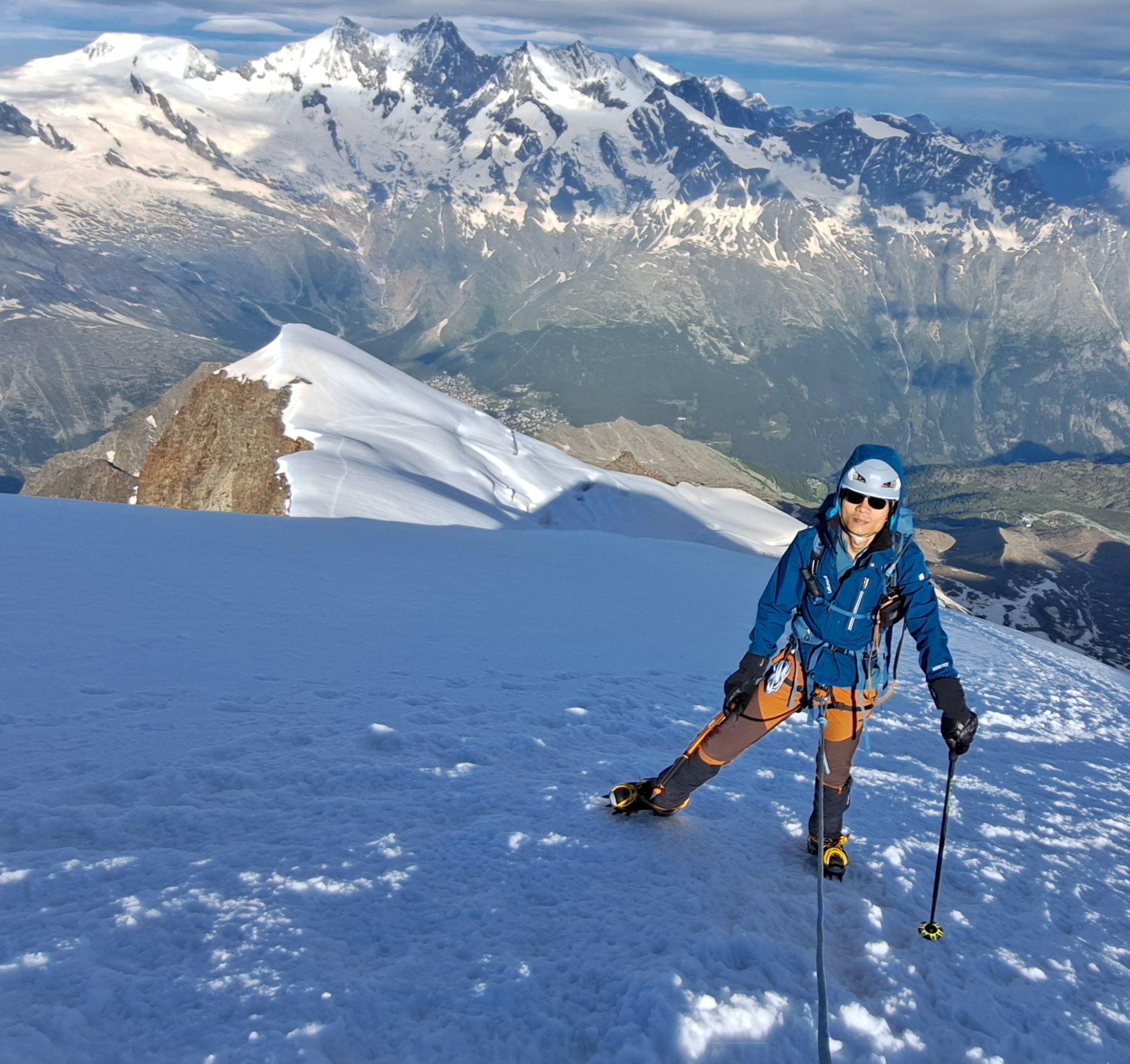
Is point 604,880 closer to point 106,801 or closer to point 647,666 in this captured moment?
point 106,801

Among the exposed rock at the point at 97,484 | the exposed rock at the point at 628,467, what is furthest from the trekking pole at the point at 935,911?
the exposed rock at the point at 628,467

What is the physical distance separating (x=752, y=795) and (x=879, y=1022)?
3.22 metres

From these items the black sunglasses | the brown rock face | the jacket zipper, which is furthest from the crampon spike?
the brown rock face

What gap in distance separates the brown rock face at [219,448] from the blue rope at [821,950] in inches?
1567

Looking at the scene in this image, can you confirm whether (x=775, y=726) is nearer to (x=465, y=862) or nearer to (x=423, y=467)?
(x=465, y=862)

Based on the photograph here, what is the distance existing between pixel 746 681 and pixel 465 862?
2448 mm

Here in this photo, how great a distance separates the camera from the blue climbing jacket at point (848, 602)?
654 centimetres

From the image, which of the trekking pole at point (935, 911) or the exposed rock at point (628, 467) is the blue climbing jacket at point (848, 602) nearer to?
the trekking pole at point (935, 911)

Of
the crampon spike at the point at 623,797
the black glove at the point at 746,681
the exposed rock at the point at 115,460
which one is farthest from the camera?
the exposed rock at the point at 115,460

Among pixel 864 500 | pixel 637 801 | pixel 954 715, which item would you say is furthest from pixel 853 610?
pixel 637 801

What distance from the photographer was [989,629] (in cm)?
2164

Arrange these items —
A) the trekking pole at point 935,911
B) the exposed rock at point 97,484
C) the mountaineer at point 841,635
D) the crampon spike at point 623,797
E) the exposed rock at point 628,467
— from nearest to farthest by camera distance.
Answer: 1. the trekking pole at point 935,911
2. the mountaineer at point 841,635
3. the crampon spike at point 623,797
4. the exposed rock at point 97,484
5. the exposed rock at point 628,467

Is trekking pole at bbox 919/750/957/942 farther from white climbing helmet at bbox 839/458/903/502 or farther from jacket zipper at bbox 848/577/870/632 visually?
white climbing helmet at bbox 839/458/903/502

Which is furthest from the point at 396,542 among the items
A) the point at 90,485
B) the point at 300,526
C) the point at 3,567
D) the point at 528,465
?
the point at 90,485
